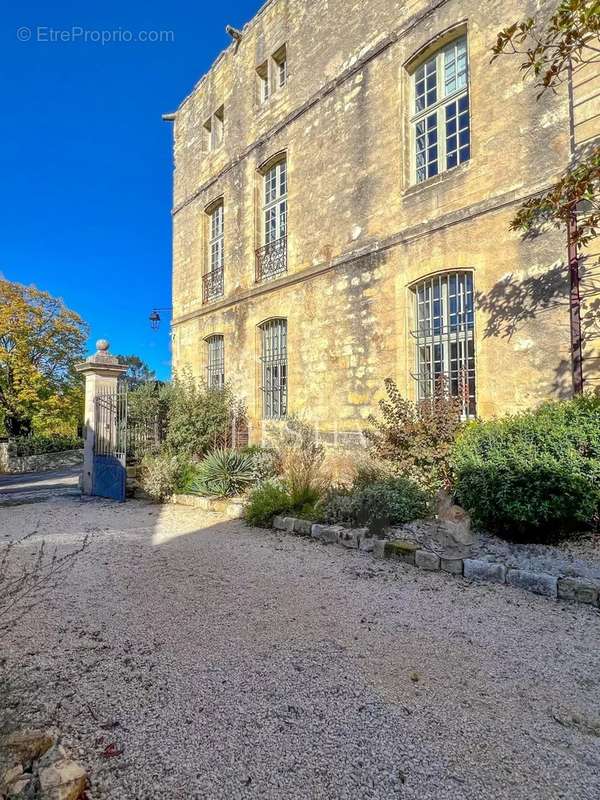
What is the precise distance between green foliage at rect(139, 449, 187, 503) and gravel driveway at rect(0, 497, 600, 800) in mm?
3665

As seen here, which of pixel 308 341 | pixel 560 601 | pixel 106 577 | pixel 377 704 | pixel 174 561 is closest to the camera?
pixel 377 704

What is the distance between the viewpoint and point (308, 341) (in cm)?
915

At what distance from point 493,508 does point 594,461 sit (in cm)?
100

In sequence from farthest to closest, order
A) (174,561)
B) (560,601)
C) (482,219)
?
(482,219), (174,561), (560,601)

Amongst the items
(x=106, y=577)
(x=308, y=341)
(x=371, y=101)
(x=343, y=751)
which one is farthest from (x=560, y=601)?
(x=371, y=101)

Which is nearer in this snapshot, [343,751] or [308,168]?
[343,751]

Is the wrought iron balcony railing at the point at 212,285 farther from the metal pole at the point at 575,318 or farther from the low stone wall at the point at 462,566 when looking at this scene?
the metal pole at the point at 575,318

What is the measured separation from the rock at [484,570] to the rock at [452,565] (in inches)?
1.6

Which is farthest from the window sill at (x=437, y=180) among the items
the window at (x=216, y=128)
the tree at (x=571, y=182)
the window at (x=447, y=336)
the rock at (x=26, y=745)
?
the rock at (x=26, y=745)

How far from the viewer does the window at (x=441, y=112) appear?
7.13 metres

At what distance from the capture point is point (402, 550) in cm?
434

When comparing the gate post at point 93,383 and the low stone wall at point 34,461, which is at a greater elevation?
the gate post at point 93,383

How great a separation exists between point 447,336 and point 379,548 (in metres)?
3.87

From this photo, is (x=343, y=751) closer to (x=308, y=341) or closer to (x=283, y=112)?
(x=308, y=341)
